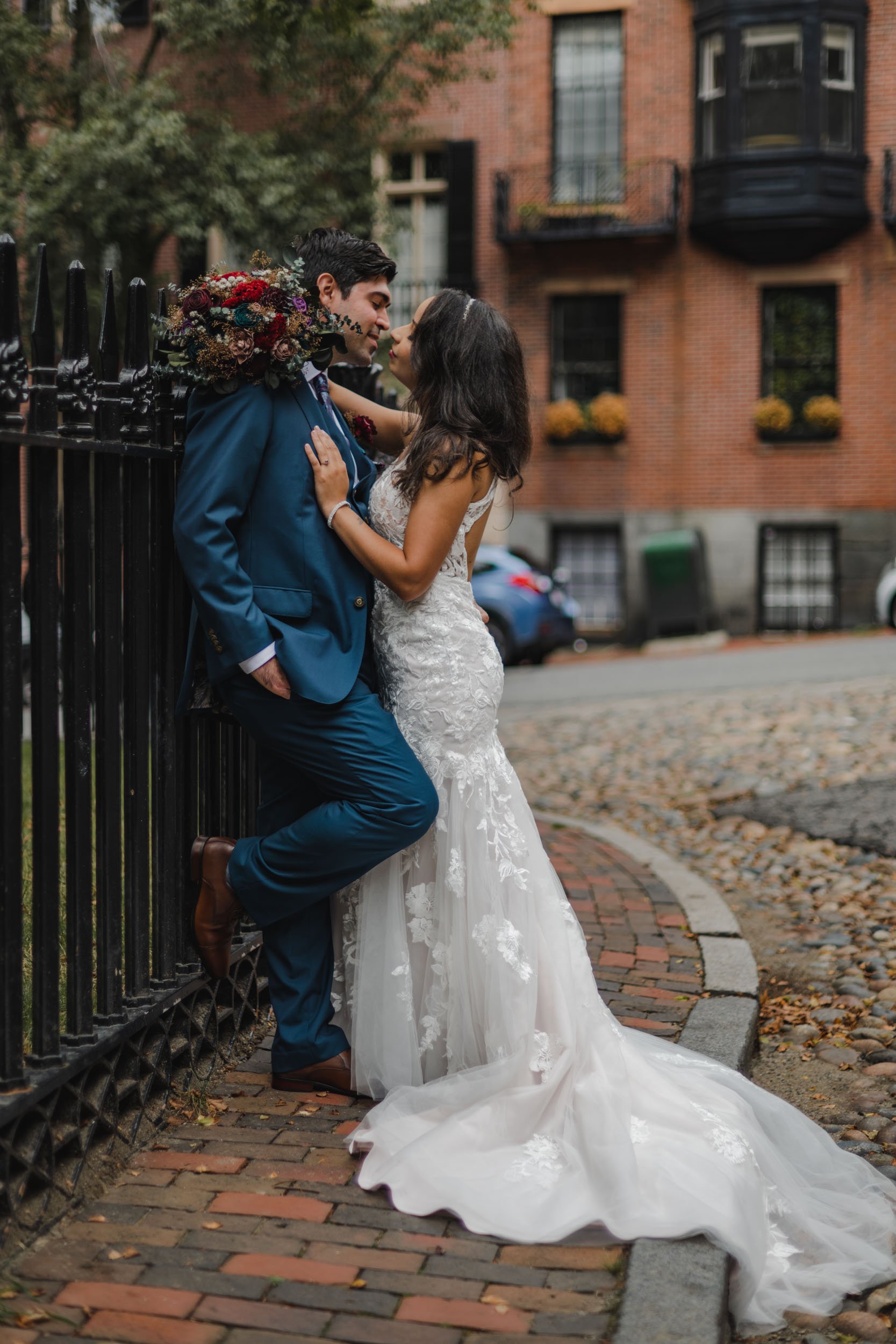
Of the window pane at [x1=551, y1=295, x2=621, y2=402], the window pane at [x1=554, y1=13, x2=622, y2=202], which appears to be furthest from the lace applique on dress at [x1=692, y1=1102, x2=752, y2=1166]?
the window pane at [x1=554, y1=13, x2=622, y2=202]

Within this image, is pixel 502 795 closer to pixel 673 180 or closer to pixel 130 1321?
pixel 130 1321

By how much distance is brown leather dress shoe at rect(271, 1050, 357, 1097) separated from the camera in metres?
3.71

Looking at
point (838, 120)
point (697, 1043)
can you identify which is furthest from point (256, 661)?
→ point (838, 120)

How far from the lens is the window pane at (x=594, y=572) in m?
22.7

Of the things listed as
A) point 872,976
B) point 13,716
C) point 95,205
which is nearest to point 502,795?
point 13,716

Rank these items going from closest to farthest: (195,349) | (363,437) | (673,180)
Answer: (195,349) → (363,437) → (673,180)

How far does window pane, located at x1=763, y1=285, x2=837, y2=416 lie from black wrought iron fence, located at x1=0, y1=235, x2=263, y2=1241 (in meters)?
19.7

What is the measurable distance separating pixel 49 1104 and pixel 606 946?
2682mm

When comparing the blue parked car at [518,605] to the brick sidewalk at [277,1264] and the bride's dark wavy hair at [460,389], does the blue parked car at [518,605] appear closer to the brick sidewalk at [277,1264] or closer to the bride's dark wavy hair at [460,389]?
the bride's dark wavy hair at [460,389]

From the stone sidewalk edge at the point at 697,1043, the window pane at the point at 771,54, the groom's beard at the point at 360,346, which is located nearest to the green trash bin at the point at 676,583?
the window pane at the point at 771,54

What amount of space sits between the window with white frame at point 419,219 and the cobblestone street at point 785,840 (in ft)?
41.9

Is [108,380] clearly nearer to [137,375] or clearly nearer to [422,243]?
[137,375]

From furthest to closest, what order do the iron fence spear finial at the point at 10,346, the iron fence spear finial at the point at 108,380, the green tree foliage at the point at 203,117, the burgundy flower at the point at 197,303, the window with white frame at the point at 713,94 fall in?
the window with white frame at the point at 713,94, the green tree foliage at the point at 203,117, the burgundy flower at the point at 197,303, the iron fence spear finial at the point at 108,380, the iron fence spear finial at the point at 10,346

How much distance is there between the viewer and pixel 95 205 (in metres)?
16.5
